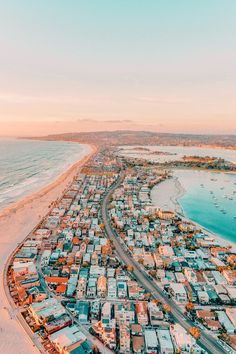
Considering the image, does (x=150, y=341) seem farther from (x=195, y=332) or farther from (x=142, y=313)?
(x=195, y=332)

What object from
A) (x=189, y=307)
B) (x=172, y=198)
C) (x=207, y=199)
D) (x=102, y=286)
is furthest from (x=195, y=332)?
(x=207, y=199)

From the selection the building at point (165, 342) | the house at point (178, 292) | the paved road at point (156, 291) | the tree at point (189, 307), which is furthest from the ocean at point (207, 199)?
the building at point (165, 342)

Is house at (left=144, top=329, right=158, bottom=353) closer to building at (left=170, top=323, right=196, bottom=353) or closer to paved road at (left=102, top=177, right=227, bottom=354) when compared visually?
building at (left=170, top=323, right=196, bottom=353)

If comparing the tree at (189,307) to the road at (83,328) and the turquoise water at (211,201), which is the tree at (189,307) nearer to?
the road at (83,328)

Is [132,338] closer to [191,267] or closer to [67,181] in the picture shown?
[191,267]

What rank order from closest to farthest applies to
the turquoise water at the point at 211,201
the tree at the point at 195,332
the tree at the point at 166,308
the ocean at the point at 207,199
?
1. the tree at the point at 195,332
2. the tree at the point at 166,308
3. the turquoise water at the point at 211,201
4. the ocean at the point at 207,199

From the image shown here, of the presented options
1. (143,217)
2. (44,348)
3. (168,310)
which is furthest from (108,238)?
(44,348)

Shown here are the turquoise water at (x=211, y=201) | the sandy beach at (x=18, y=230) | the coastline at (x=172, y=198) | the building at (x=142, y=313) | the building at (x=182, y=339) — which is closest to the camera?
the building at (x=182, y=339)
